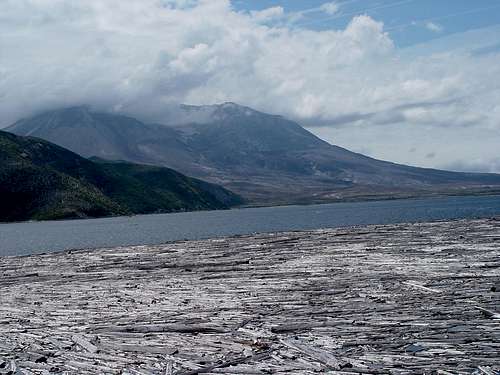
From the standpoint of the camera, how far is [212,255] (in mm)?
46000

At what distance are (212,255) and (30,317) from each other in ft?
78.0

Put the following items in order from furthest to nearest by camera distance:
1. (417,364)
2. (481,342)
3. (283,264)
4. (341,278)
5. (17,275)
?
(17,275)
(283,264)
(341,278)
(481,342)
(417,364)

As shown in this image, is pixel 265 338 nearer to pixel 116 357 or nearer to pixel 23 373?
pixel 116 357

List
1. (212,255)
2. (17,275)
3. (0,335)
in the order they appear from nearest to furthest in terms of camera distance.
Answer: (0,335) → (17,275) → (212,255)

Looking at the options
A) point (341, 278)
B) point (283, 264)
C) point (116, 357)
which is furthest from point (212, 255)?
point (116, 357)

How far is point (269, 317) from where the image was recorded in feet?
65.3

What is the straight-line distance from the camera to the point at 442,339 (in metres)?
15.9

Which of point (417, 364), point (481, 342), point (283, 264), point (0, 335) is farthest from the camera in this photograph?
point (283, 264)

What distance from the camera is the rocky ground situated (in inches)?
582

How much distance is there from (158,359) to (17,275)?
2922 cm

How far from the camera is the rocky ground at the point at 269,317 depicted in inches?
582

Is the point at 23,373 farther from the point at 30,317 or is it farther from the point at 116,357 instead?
the point at 30,317

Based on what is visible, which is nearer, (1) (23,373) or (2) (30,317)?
(1) (23,373)

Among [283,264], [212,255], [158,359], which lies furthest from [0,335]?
[212,255]
